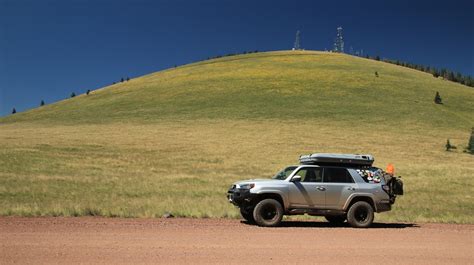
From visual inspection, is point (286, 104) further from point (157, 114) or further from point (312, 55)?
point (312, 55)

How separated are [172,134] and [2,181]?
28480 mm

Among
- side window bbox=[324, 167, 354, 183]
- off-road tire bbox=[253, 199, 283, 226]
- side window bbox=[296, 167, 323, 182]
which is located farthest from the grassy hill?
side window bbox=[324, 167, 354, 183]

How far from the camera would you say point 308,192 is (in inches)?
652

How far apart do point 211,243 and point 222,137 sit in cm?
4101

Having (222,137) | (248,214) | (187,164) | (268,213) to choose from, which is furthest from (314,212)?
(222,137)

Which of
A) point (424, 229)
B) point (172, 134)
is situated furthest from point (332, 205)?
point (172, 134)

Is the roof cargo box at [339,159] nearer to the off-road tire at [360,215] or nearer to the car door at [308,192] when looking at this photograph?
the car door at [308,192]

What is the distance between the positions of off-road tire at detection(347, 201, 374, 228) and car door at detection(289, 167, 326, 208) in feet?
3.00

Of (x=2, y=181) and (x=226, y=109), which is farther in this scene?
(x=226, y=109)

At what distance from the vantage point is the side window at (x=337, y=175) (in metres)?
17.1

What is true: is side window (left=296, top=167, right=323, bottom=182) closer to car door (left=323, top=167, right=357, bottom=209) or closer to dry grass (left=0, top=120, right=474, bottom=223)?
car door (left=323, top=167, right=357, bottom=209)

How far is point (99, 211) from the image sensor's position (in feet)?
57.7

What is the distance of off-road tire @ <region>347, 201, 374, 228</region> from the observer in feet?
54.4

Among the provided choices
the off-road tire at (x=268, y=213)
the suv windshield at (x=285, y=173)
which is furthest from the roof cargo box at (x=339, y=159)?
the off-road tire at (x=268, y=213)
